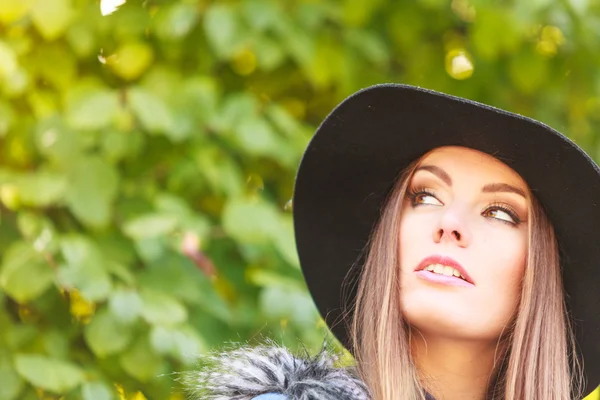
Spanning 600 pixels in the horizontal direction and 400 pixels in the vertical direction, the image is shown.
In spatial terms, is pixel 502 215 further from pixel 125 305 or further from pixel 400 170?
pixel 125 305

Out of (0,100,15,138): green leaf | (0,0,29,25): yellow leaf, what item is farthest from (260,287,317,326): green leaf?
(0,0,29,25): yellow leaf

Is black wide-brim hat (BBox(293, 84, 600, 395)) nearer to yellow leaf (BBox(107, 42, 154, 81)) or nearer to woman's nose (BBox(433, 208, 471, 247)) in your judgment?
woman's nose (BBox(433, 208, 471, 247))

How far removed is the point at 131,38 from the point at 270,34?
411mm

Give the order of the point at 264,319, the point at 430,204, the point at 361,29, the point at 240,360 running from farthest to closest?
the point at 361,29 < the point at 264,319 < the point at 430,204 < the point at 240,360

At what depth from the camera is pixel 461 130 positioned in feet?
5.60

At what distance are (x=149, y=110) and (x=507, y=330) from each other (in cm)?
116

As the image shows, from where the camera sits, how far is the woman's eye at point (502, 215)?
1.73m

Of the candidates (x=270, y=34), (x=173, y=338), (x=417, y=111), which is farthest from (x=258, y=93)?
(x=417, y=111)

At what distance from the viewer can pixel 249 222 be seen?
2566 mm

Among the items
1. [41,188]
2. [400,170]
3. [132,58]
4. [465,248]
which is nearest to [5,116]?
[41,188]

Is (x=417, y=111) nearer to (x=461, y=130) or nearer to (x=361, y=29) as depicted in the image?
(x=461, y=130)

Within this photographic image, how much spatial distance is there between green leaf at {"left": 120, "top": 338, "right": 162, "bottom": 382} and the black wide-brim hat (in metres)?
0.71

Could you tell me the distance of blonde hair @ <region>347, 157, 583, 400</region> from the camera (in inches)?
68.1

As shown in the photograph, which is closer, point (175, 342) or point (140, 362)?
point (175, 342)
